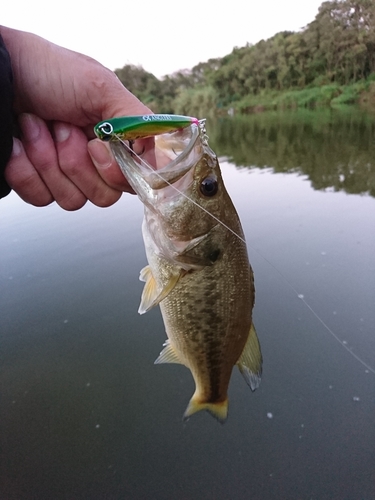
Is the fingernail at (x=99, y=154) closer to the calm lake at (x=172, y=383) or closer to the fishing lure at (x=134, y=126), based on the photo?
the fishing lure at (x=134, y=126)

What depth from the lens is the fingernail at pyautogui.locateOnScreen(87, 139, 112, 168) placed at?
162 centimetres

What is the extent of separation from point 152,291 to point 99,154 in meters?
0.66

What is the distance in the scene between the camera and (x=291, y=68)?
155ft

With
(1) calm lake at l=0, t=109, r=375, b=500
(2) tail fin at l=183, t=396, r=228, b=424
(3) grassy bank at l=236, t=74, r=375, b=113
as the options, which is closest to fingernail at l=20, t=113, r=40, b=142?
(2) tail fin at l=183, t=396, r=228, b=424

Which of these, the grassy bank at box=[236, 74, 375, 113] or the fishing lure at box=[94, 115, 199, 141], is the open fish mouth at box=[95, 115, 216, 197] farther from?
the grassy bank at box=[236, 74, 375, 113]

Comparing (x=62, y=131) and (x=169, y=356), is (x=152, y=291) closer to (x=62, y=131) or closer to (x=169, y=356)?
(x=169, y=356)

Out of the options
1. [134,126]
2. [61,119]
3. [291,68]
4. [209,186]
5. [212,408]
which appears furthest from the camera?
[291,68]

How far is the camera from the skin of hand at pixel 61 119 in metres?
1.56

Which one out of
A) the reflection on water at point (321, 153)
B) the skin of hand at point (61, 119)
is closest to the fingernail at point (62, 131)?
the skin of hand at point (61, 119)

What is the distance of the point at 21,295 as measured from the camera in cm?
543

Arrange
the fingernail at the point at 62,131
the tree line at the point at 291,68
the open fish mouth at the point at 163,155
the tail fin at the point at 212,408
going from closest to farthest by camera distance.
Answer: the open fish mouth at the point at 163,155 → the fingernail at the point at 62,131 → the tail fin at the point at 212,408 → the tree line at the point at 291,68

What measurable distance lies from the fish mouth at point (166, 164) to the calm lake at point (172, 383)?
2465 mm

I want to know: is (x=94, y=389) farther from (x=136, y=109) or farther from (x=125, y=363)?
(x=136, y=109)

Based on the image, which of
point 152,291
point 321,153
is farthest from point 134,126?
point 321,153
